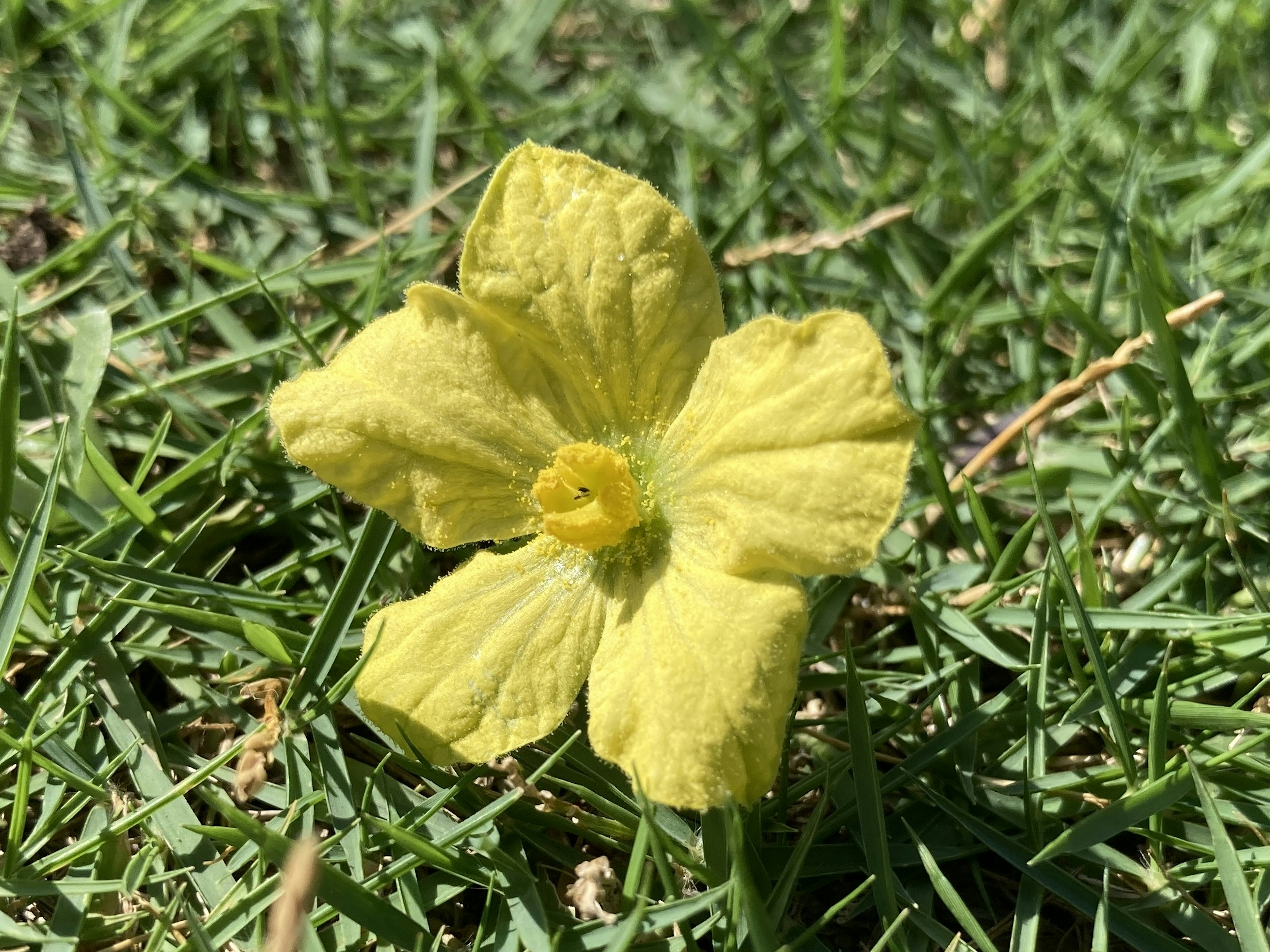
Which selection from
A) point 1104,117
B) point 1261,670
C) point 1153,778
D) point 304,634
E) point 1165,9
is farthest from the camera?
point 1165,9

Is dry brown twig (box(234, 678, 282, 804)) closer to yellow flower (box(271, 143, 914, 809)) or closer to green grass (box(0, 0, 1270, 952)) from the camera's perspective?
green grass (box(0, 0, 1270, 952))

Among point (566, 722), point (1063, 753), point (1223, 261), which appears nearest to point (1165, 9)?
point (1223, 261)

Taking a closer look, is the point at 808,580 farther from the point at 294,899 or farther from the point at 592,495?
the point at 294,899

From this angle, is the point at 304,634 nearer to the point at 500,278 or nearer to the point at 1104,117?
the point at 500,278

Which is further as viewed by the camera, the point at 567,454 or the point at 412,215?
the point at 412,215

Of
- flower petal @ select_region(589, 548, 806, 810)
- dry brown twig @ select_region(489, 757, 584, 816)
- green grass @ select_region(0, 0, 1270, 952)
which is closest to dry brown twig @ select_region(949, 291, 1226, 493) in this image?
green grass @ select_region(0, 0, 1270, 952)

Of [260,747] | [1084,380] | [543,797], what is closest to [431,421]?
[260,747]

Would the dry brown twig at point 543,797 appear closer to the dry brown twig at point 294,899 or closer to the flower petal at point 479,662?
the flower petal at point 479,662
